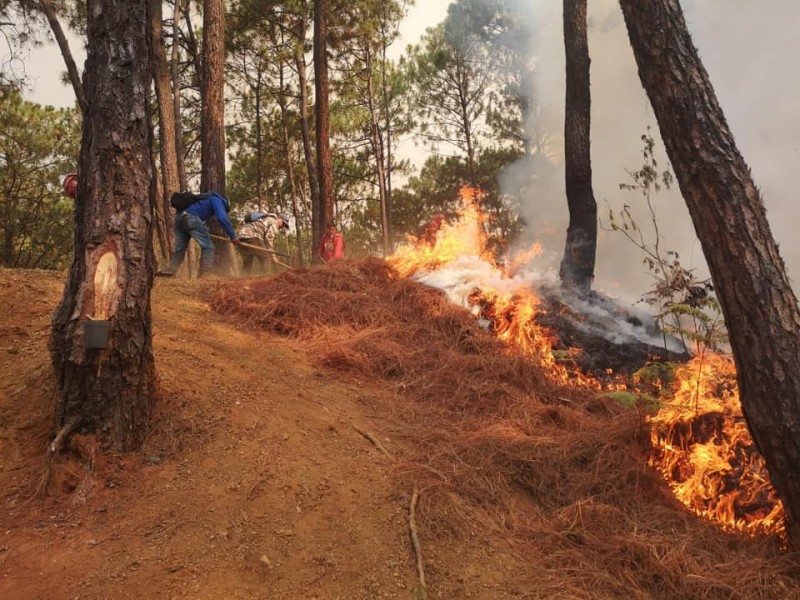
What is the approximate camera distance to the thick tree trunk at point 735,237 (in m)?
3.18

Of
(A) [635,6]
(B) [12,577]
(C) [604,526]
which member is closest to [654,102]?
(A) [635,6]

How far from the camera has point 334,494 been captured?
10.8 feet

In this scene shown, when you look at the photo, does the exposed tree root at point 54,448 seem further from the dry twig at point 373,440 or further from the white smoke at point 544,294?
the white smoke at point 544,294

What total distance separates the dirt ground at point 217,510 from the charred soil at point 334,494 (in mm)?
10

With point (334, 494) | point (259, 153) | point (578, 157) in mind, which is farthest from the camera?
point (259, 153)

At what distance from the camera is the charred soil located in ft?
8.69

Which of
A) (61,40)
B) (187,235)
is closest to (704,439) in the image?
(187,235)

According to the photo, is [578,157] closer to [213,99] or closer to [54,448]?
[213,99]

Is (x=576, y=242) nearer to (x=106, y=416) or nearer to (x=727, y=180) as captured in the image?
(x=727, y=180)

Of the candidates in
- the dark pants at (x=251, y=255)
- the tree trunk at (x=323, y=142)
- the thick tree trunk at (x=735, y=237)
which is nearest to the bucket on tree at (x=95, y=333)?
the thick tree trunk at (x=735, y=237)

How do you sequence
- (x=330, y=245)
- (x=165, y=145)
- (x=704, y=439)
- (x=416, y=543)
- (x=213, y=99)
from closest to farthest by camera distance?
(x=416, y=543) < (x=704, y=439) < (x=213, y=99) < (x=165, y=145) < (x=330, y=245)

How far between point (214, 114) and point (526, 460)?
9.06 meters

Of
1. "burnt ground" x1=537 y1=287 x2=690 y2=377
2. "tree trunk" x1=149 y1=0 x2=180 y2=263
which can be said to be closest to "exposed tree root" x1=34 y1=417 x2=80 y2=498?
"burnt ground" x1=537 y1=287 x2=690 y2=377

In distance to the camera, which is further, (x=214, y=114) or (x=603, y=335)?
(x=214, y=114)
